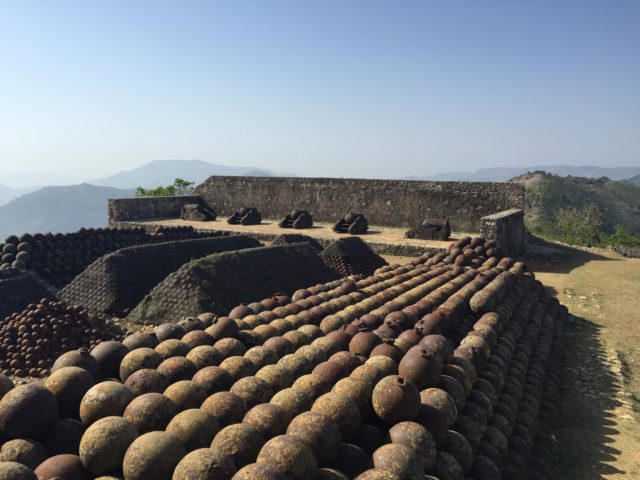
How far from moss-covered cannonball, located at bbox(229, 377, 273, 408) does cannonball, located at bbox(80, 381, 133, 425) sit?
85 centimetres

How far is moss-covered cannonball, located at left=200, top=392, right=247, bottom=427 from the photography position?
12.7 feet

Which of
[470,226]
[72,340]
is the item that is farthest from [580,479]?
[470,226]

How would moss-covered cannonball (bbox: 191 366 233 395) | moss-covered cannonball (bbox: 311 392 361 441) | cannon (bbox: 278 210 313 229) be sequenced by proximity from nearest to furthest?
moss-covered cannonball (bbox: 311 392 361 441) < moss-covered cannonball (bbox: 191 366 233 395) < cannon (bbox: 278 210 313 229)

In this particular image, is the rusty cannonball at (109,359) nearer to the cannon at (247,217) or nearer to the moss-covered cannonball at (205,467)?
the moss-covered cannonball at (205,467)

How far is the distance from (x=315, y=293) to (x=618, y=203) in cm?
8032

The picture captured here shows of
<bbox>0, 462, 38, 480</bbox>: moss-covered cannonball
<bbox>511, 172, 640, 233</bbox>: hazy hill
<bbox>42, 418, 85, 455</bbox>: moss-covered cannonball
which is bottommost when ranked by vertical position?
<bbox>511, 172, 640, 233</bbox>: hazy hill

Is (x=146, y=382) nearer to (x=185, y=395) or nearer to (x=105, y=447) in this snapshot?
(x=185, y=395)

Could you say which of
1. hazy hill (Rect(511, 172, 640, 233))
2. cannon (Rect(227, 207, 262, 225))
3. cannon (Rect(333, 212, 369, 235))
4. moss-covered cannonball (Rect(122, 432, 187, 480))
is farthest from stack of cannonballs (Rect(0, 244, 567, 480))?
hazy hill (Rect(511, 172, 640, 233))

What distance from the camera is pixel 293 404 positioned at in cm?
402

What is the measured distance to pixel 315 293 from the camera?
337 inches

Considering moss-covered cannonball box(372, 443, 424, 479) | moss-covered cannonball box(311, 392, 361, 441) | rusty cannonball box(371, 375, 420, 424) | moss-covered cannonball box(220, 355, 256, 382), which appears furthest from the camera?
moss-covered cannonball box(220, 355, 256, 382)

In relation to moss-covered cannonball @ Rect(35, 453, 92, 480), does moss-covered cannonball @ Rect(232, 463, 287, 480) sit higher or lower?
higher

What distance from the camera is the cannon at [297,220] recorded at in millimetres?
→ 21078

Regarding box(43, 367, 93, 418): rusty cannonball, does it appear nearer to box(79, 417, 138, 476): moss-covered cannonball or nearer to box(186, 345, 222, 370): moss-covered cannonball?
box(79, 417, 138, 476): moss-covered cannonball
